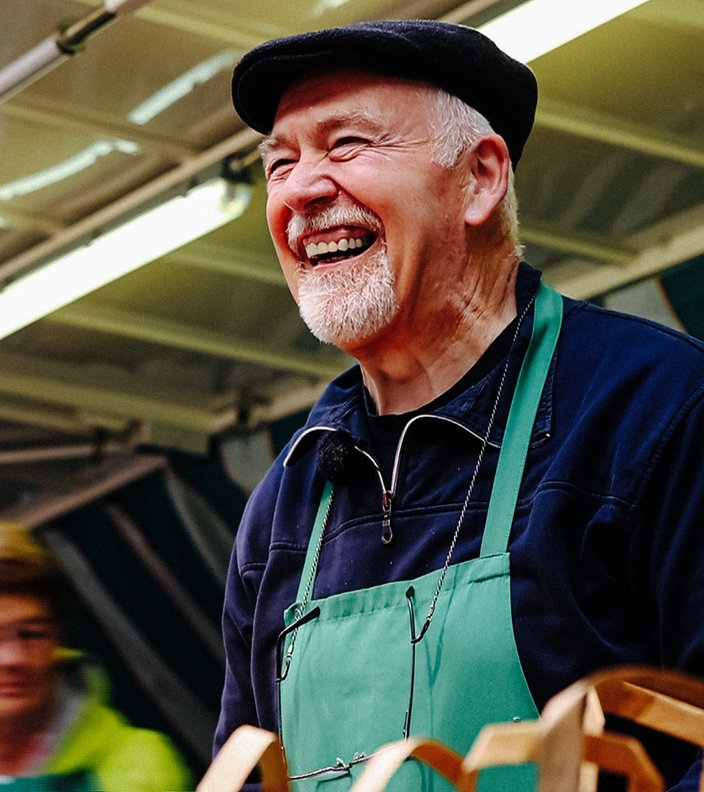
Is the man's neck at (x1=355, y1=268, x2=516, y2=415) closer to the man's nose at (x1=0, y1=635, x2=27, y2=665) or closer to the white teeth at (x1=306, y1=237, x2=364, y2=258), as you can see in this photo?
the white teeth at (x1=306, y1=237, x2=364, y2=258)

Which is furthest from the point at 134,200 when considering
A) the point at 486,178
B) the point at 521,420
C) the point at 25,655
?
the point at 521,420

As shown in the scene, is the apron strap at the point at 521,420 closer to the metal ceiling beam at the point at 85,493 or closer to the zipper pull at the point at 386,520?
the zipper pull at the point at 386,520

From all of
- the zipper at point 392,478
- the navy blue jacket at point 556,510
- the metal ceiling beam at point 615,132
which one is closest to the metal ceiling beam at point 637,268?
the metal ceiling beam at point 615,132

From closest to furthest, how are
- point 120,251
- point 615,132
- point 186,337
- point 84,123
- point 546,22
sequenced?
point 546,22 → point 615,132 → point 84,123 → point 120,251 → point 186,337

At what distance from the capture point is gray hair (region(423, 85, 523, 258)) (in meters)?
2.02

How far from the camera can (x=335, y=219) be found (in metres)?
1.98

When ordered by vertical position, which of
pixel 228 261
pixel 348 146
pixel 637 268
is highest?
pixel 228 261

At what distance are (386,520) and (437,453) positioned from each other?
0.37ft

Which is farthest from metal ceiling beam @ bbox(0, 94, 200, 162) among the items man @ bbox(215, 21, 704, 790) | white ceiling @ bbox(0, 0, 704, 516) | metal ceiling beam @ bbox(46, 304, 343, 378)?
man @ bbox(215, 21, 704, 790)

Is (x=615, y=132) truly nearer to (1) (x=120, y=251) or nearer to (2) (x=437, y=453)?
(1) (x=120, y=251)

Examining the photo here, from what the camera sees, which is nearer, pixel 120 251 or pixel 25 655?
pixel 25 655

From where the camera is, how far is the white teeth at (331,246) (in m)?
2.01

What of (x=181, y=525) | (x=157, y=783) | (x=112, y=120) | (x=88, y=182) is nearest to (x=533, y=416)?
(x=157, y=783)

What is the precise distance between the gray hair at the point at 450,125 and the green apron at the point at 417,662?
0.26 metres
